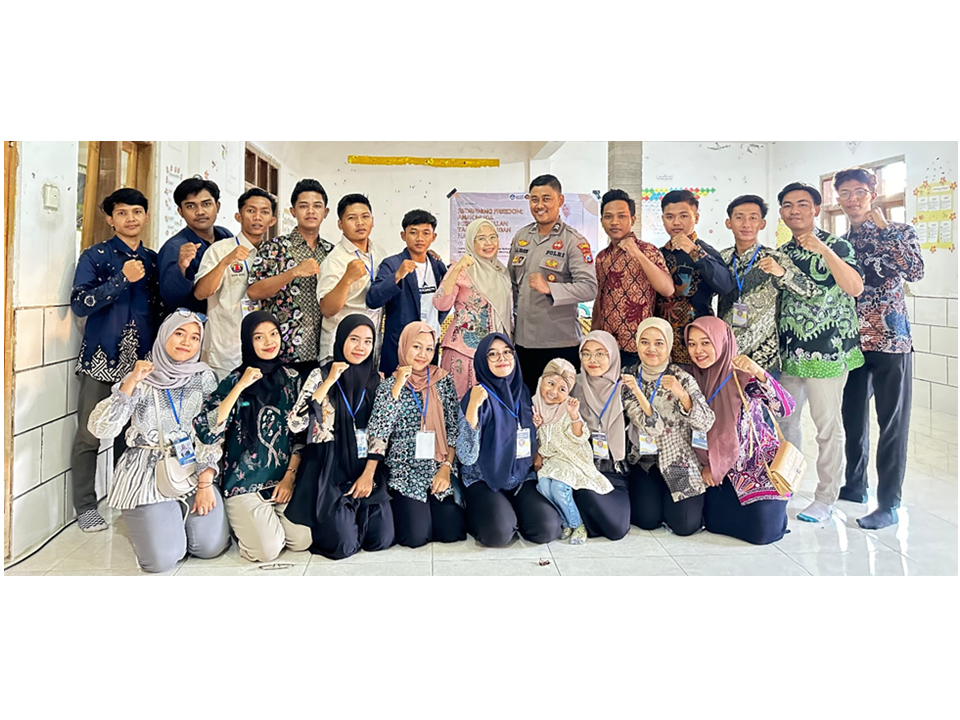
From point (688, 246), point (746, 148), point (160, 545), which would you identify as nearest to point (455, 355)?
point (688, 246)

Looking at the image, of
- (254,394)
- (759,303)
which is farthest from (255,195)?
(759,303)

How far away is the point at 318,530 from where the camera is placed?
312cm

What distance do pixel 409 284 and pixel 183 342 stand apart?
1049mm

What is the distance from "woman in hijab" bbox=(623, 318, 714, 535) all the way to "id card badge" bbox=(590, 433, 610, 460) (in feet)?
0.54

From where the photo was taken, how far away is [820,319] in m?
3.52

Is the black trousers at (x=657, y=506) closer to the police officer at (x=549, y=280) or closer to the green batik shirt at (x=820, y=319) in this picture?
the police officer at (x=549, y=280)

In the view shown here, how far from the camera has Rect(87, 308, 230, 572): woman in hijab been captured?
9.80ft

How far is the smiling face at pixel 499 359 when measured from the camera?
127 inches

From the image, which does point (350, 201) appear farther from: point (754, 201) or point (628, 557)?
point (628, 557)

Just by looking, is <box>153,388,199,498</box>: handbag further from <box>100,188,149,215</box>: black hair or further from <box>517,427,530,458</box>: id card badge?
<box>517,427,530,458</box>: id card badge

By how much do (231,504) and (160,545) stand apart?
12.5 inches

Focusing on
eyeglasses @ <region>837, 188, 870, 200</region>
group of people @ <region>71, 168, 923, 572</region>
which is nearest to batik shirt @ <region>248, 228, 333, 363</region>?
group of people @ <region>71, 168, 923, 572</region>

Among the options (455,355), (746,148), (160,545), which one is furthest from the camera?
(746,148)

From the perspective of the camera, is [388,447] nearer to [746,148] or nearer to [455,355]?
[455,355]
